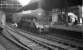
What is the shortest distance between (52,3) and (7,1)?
9.07 m

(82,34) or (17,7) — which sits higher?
(17,7)

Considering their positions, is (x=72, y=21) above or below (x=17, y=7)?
below

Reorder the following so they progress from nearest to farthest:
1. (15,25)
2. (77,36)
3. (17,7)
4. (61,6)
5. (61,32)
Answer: (61,6), (77,36), (61,32), (17,7), (15,25)

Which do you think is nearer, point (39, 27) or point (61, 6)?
point (61, 6)

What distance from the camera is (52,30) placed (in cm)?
1050

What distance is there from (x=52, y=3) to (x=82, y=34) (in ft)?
12.3

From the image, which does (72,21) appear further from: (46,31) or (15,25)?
(15,25)

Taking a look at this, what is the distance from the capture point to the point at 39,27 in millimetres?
10984

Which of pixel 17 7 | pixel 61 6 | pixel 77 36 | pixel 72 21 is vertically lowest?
pixel 77 36

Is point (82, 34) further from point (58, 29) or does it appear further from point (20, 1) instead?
point (20, 1)

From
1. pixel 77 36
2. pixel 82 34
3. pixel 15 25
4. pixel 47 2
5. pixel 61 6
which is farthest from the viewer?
pixel 15 25

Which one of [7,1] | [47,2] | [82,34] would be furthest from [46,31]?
[47,2]

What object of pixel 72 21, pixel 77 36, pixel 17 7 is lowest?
pixel 77 36

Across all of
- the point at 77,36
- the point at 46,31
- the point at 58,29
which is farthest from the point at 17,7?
the point at 77,36
